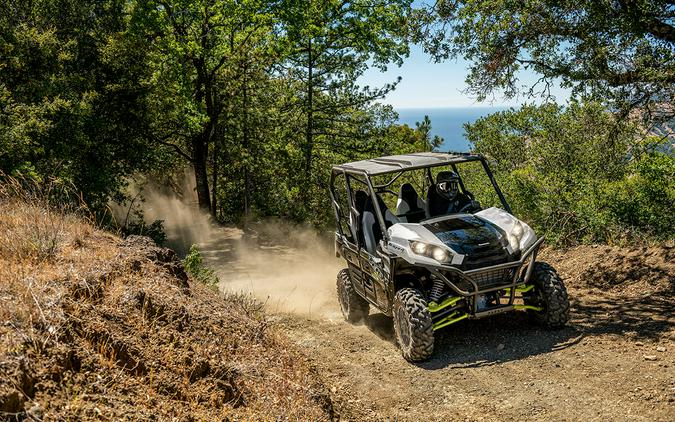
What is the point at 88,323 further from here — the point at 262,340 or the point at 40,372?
the point at 262,340

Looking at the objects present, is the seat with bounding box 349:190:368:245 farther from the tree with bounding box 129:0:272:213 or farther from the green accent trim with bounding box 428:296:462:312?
the tree with bounding box 129:0:272:213

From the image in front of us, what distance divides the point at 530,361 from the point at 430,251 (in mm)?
1677

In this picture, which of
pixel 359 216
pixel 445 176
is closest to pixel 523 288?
pixel 445 176

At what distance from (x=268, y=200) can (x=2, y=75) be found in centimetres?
1126

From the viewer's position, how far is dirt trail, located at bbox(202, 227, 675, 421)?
507cm

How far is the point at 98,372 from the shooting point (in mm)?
3930

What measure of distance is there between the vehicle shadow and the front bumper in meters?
A: 0.49

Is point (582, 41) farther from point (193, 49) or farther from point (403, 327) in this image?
point (193, 49)

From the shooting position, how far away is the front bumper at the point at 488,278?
6.30m

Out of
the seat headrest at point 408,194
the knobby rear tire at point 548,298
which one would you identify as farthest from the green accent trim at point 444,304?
the seat headrest at point 408,194

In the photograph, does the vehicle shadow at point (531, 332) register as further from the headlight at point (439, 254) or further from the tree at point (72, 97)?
the tree at point (72, 97)

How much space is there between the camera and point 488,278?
6461 mm

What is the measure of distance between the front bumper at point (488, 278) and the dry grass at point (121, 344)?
6.54 ft

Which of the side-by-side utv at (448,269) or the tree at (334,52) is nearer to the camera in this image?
the side-by-side utv at (448,269)
